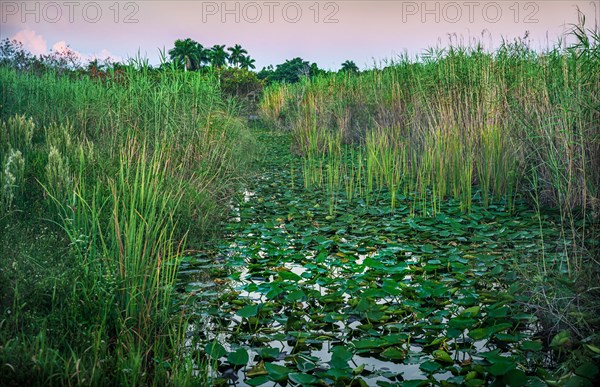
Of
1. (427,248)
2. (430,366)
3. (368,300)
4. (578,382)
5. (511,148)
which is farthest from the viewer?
(511,148)

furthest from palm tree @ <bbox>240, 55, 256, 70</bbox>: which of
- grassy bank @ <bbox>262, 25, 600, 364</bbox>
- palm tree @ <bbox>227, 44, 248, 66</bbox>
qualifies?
grassy bank @ <bbox>262, 25, 600, 364</bbox>

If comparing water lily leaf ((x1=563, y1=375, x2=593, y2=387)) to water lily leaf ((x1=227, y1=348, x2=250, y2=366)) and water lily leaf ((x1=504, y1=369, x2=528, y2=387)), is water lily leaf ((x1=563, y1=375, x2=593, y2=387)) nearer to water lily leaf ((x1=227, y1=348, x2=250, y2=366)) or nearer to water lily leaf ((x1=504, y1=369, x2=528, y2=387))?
water lily leaf ((x1=504, y1=369, x2=528, y2=387))

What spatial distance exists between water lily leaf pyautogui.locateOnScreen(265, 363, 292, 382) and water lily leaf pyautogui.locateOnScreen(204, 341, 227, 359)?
0.88 feet

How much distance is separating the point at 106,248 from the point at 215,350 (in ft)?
2.79

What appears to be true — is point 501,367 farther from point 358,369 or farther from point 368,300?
point 368,300

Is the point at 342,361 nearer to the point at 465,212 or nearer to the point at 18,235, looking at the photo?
the point at 18,235

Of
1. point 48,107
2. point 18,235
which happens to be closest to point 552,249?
point 18,235

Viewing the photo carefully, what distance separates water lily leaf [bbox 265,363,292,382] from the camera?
88.3 inches

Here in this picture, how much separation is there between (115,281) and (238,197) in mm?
3590

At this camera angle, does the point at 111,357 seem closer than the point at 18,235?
Yes

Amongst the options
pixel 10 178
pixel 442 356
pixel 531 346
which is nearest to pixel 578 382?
pixel 531 346

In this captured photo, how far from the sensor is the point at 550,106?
5.04 meters

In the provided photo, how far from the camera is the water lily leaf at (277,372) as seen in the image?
2242 millimetres

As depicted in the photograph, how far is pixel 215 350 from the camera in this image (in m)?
2.45
